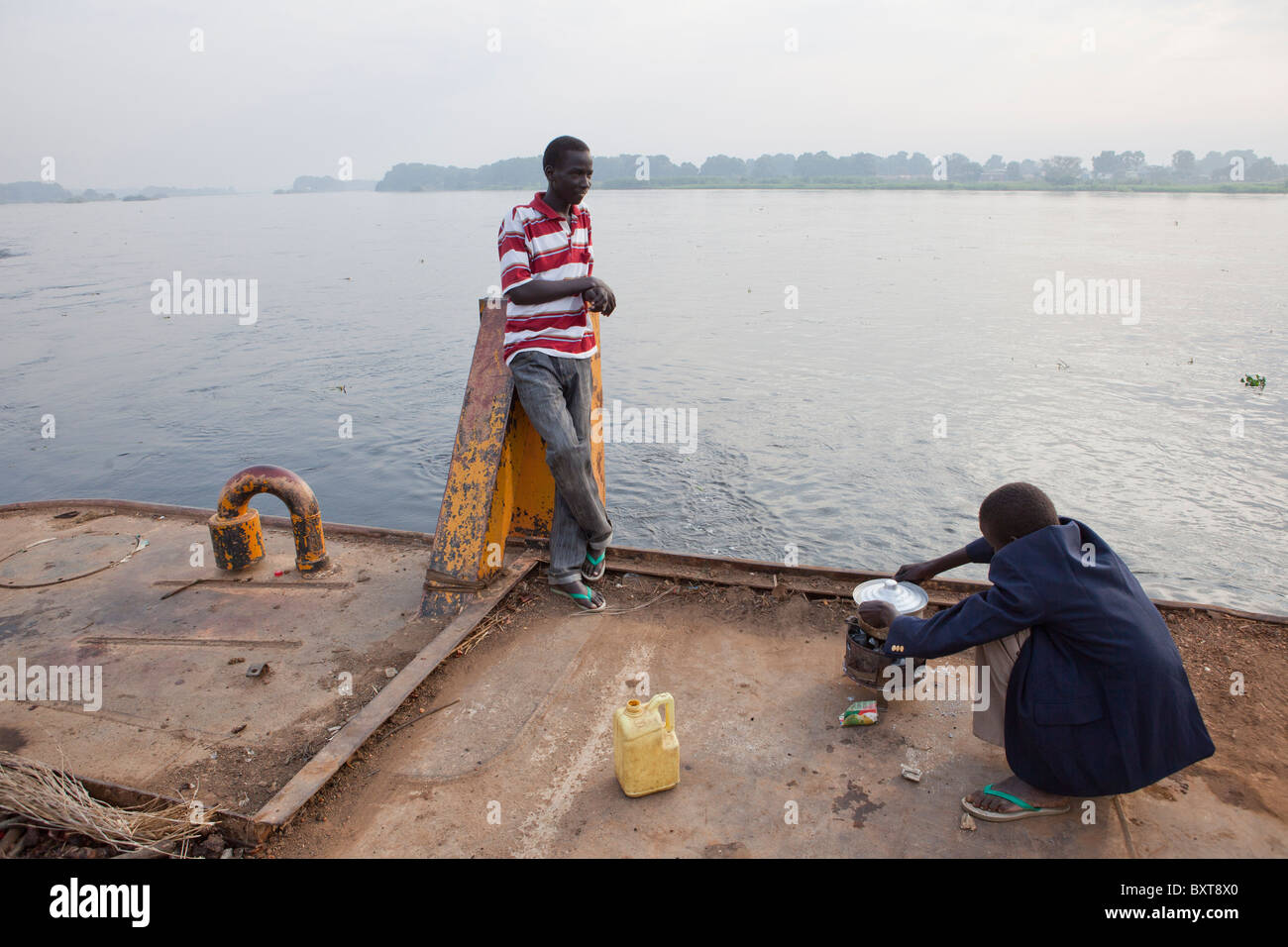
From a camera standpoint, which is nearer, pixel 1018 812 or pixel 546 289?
pixel 1018 812

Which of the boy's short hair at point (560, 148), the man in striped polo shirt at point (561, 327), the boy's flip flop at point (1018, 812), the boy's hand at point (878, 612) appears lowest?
the boy's flip flop at point (1018, 812)

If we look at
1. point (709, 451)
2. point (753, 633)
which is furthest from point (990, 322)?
point (753, 633)

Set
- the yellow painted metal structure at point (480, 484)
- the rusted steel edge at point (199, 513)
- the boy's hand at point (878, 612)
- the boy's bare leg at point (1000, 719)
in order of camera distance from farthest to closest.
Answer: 1. the rusted steel edge at point (199, 513)
2. the yellow painted metal structure at point (480, 484)
3. the boy's hand at point (878, 612)
4. the boy's bare leg at point (1000, 719)

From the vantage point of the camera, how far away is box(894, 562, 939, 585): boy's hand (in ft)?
12.5

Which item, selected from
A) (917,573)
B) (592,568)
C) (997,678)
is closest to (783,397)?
(592,568)

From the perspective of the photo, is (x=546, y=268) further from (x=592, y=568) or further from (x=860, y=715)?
(x=860, y=715)

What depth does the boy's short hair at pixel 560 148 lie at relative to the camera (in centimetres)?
441

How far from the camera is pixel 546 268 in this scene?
4.57 meters

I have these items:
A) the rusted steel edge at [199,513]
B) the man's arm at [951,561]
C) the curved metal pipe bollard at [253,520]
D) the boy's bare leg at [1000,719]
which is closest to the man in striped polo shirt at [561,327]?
the rusted steel edge at [199,513]

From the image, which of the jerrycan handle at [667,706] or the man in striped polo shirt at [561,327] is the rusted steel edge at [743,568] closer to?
the man in striped polo shirt at [561,327]

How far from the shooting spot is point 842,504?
30.4ft

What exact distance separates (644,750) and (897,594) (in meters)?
1.58

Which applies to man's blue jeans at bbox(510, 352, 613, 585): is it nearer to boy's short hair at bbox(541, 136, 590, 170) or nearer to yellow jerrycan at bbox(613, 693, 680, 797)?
boy's short hair at bbox(541, 136, 590, 170)

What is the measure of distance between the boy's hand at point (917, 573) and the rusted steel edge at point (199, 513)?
325 cm
